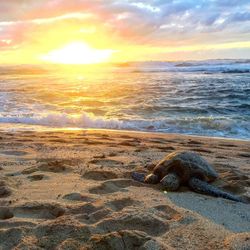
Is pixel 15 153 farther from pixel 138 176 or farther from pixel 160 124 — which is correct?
pixel 160 124

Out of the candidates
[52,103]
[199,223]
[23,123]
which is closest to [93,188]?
[199,223]

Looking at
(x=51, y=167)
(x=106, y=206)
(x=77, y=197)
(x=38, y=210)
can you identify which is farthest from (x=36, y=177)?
(x=106, y=206)

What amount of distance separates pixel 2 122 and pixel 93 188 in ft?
26.2

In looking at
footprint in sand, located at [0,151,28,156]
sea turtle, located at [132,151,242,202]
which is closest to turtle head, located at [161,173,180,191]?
sea turtle, located at [132,151,242,202]

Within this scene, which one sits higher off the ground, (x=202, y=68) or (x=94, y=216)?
(x=94, y=216)

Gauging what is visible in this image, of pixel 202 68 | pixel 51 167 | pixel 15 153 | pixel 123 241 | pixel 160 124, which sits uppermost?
pixel 123 241

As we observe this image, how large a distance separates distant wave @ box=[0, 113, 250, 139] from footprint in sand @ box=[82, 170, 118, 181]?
5.61 metres

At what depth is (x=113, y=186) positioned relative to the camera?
4.62m

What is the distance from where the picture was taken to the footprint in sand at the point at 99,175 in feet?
16.4

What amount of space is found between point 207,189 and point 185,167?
441 mm

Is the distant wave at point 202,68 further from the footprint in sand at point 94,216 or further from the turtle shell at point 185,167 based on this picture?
the footprint in sand at point 94,216

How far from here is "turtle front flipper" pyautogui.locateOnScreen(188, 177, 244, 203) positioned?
14.1 ft

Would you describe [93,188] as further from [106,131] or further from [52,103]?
[52,103]

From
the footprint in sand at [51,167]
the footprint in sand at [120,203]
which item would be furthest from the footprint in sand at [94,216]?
the footprint in sand at [51,167]
